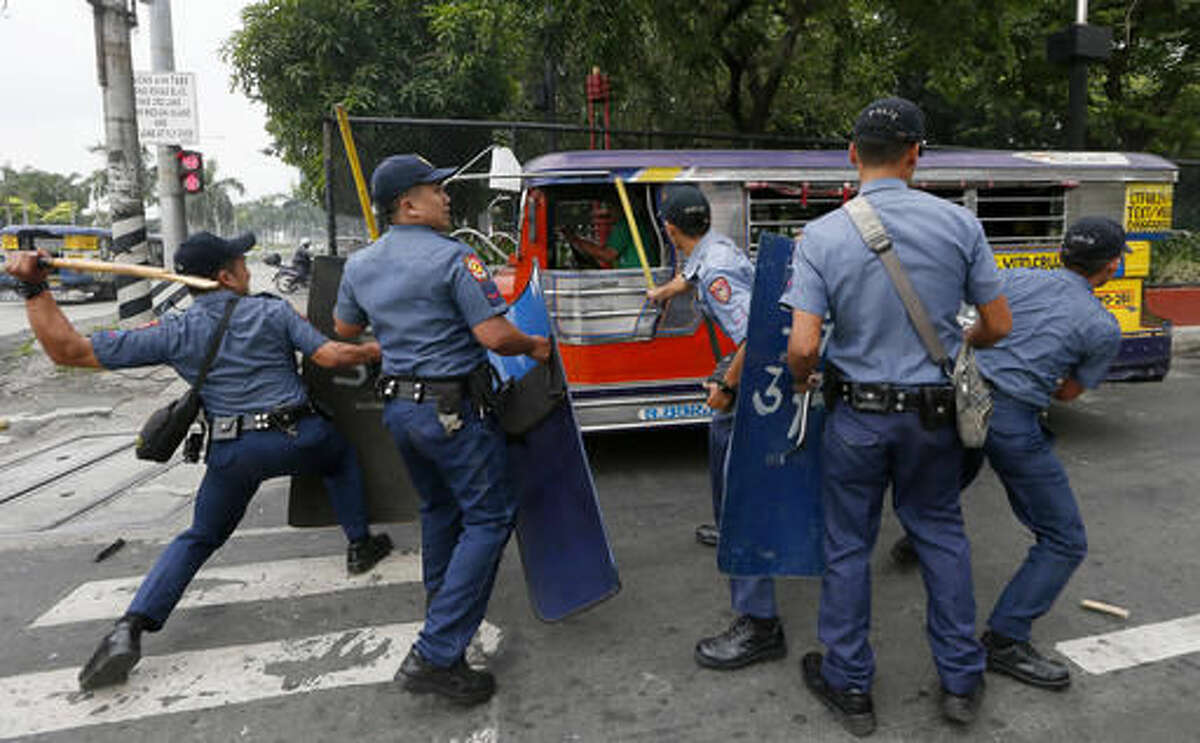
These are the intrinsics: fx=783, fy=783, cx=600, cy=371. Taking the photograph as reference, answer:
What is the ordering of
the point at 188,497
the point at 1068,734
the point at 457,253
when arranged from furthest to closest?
the point at 188,497 → the point at 457,253 → the point at 1068,734

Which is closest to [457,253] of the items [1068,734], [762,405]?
[762,405]

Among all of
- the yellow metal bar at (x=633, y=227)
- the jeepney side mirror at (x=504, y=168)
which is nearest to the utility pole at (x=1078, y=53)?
the yellow metal bar at (x=633, y=227)

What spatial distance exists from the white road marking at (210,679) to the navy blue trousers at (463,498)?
39cm

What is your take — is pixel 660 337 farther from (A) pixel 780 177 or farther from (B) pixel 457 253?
(B) pixel 457 253

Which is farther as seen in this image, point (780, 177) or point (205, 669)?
point (780, 177)

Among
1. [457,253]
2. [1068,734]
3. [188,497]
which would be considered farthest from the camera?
[188,497]

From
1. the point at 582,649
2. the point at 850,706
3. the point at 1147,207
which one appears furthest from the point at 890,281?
the point at 1147,207

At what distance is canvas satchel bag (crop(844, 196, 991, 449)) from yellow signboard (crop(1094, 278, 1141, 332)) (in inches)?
182

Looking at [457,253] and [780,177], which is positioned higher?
[780,177]

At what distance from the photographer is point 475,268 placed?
276cm

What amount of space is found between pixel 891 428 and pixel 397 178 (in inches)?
72.6

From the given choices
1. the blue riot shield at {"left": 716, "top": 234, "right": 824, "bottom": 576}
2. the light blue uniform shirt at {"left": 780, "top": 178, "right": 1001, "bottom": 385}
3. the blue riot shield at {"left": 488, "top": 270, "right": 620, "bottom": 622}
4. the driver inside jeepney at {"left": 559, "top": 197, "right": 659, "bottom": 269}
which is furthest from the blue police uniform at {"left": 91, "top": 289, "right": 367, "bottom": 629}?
the driver inside jeepney at {"left": 559, "top": 197, "right": 659, "bottom": 269}

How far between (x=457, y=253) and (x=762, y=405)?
121cm

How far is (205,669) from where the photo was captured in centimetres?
300
